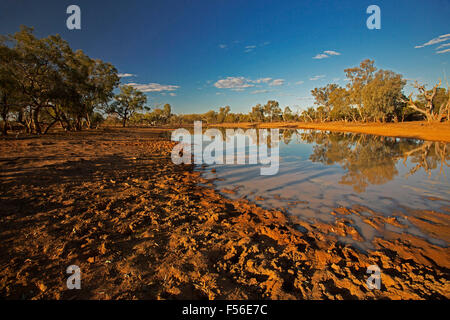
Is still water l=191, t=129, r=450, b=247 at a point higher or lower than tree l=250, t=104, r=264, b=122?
lower

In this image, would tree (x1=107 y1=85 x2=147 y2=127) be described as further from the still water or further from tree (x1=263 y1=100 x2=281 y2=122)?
tree (x1=263 y1=100 x2=281 y2=122)

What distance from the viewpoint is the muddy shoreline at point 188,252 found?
2.27m

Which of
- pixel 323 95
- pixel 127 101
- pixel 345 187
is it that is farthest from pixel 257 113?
pixel 345 187

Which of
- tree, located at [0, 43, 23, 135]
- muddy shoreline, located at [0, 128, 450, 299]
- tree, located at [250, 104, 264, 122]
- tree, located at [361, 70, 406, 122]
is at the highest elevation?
tree, located at [250, 104, 264, 122]

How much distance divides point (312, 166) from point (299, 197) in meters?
5.13

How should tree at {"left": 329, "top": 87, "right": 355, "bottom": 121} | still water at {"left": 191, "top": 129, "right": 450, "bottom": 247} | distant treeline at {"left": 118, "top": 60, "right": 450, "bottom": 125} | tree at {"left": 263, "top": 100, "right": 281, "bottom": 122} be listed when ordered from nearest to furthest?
still water at {"left": 191, "top": 129, "right": 450, "bottom": 247}
distant treeline at {"left": 118, "top": 60, "right": 450, "bottom": 125}
tree at {"left": 329, "top": 87, "right": 355, "bottom": 121}
tree at {"left": 263, "top": 100, "right": 281, "bottom": 122}

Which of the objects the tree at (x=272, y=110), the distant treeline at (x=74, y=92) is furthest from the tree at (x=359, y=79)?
the tree at (x=272, y=110)

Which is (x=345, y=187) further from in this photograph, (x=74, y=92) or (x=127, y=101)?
(x=127, y=101)

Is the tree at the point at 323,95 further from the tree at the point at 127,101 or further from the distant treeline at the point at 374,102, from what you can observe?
the tree at the point at 127,101

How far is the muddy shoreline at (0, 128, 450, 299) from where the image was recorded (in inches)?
89.2

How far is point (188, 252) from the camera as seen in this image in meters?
2.98

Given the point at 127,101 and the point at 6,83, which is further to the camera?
the point at 127,101

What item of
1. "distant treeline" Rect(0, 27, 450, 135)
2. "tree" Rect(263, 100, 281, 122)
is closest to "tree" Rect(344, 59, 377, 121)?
"distant treeline" Rect(0, 27, 450, 135)
